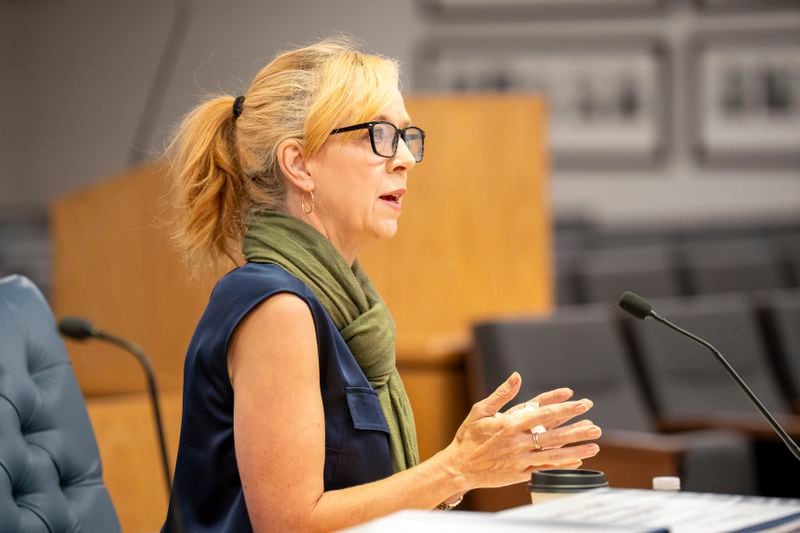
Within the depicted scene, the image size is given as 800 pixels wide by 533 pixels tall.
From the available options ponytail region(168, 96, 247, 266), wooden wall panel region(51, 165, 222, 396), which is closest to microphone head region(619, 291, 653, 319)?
ponytail region(168, 96, 247, 266)

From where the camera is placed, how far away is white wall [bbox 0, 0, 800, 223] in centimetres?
744

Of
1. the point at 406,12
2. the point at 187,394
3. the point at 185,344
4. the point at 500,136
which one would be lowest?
the point at 185,344

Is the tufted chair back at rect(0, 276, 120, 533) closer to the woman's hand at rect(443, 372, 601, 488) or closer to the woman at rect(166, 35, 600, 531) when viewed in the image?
the woman at rect(166, 35, 600, 531)

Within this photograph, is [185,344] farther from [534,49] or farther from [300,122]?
[534,49]

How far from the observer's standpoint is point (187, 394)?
135 cm

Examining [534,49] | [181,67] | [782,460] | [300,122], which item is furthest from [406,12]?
[300,122]

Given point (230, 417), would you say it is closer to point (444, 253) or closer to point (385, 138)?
point (385, 138)

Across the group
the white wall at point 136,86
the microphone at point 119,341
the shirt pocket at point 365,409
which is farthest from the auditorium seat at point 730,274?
the shirt pocket at point 365,409

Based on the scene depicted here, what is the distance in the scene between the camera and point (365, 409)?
1.35m

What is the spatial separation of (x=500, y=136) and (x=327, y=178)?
1.84 meters

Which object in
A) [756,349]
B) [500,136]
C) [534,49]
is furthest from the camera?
[534,49]

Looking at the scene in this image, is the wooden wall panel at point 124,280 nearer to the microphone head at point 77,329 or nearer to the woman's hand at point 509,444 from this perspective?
the microphone head at point 77,329

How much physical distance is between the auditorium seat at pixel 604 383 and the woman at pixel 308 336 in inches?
54.1

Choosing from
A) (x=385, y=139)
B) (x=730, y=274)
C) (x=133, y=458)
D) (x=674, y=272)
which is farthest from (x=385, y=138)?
(x=730, y=274)
